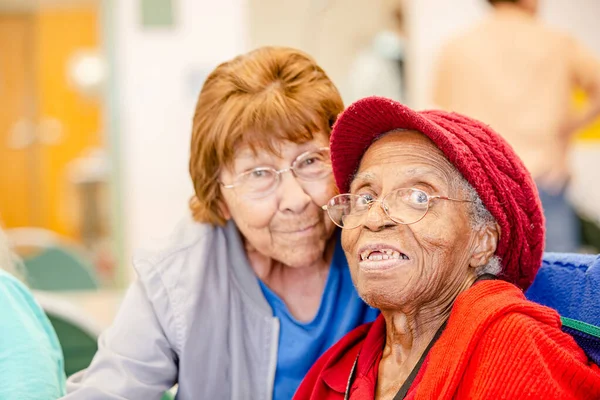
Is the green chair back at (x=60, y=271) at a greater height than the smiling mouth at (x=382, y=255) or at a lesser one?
lesser

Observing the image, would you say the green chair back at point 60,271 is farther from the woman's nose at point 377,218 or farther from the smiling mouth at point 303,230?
the woman's nose at point 377,218

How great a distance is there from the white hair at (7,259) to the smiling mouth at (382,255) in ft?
2.78

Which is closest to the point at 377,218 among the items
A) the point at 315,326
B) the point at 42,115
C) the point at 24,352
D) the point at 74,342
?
the point at 315,326

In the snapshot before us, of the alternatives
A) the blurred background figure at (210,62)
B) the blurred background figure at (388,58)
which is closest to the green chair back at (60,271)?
the blurred background figure at (210,62)

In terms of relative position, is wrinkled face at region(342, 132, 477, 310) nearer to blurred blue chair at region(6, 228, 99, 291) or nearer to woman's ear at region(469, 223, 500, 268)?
woman's ear at region(469, 223, 500, 268)

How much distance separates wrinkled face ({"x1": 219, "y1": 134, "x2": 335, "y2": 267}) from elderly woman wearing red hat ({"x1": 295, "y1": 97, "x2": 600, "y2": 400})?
20 centimetres

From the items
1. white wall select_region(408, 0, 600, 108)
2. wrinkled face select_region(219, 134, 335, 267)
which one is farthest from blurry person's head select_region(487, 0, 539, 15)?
wrinkled face select_region(219, 134, 335, 267)

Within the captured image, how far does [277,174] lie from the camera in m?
1.62

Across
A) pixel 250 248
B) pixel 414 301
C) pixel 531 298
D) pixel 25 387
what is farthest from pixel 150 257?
pixel 531 298

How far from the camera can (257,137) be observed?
159 centimetres

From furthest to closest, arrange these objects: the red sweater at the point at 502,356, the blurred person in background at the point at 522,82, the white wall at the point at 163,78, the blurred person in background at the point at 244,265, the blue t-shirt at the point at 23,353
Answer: the white wall at the point at 163,78 < the blurred person in background at the point at 522,82 < the blurred person in background at the point at 244,265 < the blue t-shirt at the point at 23,353 < the red sweater at the point at 502,356

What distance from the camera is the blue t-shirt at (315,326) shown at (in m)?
1.64

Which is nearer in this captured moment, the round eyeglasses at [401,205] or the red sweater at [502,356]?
the red sweater at [502,356]

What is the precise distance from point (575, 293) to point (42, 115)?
7.89 metres
